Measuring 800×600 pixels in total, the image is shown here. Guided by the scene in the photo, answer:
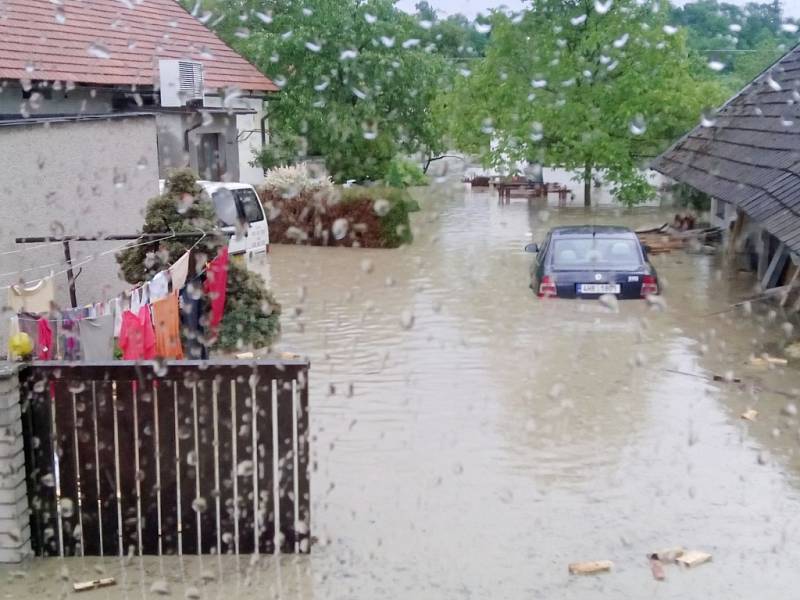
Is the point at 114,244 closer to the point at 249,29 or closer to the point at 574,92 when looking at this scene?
the point at 574,92

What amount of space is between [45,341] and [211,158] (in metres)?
15.8

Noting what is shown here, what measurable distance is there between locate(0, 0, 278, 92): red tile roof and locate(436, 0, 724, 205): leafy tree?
6.24 metres

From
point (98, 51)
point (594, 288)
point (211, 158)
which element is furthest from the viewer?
point (211, 158)

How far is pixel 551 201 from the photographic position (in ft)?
111

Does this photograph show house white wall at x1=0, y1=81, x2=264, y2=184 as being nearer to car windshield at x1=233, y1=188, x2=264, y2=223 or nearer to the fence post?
car windshield at x1=233, y1=188, x2=264, y2=223

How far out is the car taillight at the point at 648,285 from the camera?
1290 cm

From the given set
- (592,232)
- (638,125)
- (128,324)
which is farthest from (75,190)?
(638,125)

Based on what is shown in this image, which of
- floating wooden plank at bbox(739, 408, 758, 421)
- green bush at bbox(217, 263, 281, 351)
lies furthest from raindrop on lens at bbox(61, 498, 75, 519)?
floating wooden plank at bbox(739, 408, 758, 421)

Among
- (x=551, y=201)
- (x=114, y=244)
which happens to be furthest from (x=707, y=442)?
(x=551, y=201)

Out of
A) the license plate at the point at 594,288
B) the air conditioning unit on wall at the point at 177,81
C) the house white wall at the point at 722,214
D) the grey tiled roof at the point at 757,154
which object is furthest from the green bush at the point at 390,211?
the license plate at the point at 594,288

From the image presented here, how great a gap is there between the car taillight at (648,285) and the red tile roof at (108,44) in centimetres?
975

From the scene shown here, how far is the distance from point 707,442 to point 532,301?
22.5 feet

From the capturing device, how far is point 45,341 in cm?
754

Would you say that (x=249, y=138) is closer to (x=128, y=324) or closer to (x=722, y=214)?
(x=722, y=214)
